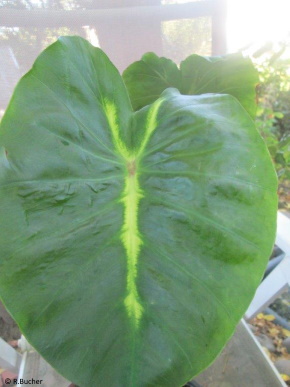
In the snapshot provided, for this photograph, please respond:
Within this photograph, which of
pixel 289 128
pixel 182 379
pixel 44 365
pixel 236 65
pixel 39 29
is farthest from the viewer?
pixel 289 128

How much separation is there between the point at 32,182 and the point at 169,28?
0.99 m

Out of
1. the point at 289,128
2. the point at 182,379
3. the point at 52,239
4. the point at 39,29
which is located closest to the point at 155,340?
the point at 182,379

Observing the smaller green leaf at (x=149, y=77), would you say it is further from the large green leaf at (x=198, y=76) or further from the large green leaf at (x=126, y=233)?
the large green leaf at (x=126, y=233)

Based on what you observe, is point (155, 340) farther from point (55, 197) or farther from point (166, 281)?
point (55, 197)

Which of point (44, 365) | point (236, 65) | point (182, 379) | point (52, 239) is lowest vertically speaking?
point (44, 365)

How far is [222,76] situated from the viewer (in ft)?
2.85

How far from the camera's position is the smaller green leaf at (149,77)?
0.90m

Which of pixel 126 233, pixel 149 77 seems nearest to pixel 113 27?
pixel 149 77

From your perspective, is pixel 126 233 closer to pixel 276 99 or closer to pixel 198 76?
pixel 198 76

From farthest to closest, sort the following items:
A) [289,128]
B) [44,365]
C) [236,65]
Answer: [289,128] < [44,365] < [236,65]

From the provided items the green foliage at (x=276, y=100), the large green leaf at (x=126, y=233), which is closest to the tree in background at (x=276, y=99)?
the green foliage at (x=276, y=100)

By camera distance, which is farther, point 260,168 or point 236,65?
point 236,65

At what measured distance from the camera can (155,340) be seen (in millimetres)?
425

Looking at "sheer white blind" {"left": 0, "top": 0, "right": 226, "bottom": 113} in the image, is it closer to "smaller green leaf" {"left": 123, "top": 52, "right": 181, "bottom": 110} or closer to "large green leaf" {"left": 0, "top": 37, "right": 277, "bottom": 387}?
"smaller green leaf" {"left": 123, "top": 52, "right": 181, "bottom": 110}
